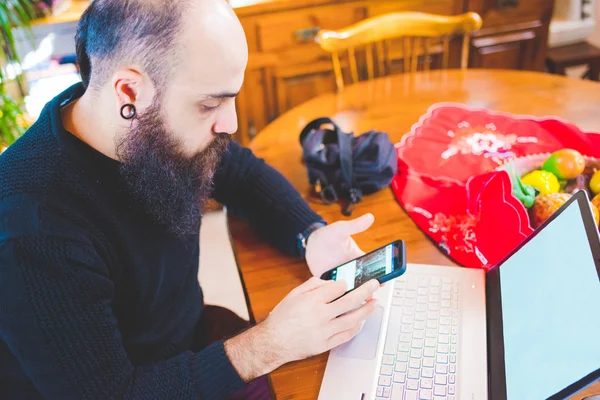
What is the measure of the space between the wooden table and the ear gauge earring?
1.24 ft

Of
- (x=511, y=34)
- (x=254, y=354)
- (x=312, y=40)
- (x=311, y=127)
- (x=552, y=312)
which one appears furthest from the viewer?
(x=511, y=34)

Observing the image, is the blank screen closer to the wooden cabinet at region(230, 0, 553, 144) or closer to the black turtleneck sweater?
the black turtleneck sweater

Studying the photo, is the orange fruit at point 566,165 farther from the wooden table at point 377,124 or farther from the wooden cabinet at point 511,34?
the wooden cabinet at point 511,34

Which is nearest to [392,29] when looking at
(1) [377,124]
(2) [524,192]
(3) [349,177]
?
(1) [377,124]

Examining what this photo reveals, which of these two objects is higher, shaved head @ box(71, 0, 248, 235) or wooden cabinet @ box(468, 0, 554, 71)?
shaved head @ box(71, 0, 248, 235)

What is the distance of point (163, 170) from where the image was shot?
3.02 feet

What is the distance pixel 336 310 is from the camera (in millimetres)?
830

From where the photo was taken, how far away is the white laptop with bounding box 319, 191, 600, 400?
26.6 inches

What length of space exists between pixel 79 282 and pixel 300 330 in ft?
1.08

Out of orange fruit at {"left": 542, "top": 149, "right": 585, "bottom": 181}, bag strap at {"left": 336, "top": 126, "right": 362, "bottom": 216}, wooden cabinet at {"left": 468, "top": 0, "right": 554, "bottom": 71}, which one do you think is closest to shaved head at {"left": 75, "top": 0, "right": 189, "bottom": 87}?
bag strap at {"left": 336, "top": 126, "right": 362, "bottom": 216}

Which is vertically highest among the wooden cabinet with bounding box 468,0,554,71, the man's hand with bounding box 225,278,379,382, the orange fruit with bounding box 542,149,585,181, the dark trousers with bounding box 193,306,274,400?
the orange fruit with bounding box 542,149,585,181

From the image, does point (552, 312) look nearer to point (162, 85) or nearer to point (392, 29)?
point (162, 85)

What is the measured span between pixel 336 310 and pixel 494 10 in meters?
2.12

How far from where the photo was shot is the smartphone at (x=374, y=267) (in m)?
0.87
